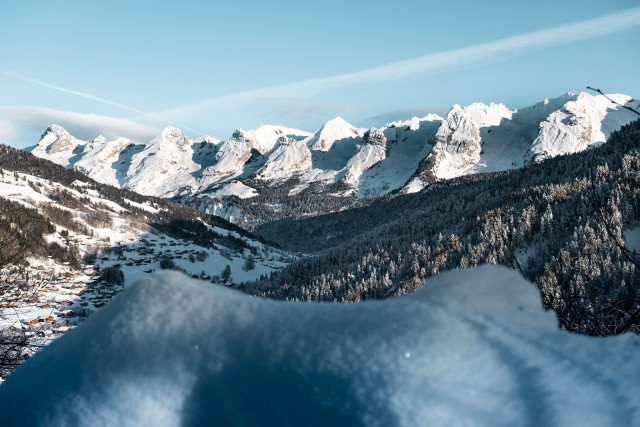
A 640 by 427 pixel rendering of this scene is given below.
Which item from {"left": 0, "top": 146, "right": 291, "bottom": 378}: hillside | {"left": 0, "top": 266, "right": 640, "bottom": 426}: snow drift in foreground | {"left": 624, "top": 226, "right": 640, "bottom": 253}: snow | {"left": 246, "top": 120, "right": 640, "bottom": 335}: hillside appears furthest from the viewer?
{"left": 624, "top": 226, "right": 640, "bottom": 253}: snow

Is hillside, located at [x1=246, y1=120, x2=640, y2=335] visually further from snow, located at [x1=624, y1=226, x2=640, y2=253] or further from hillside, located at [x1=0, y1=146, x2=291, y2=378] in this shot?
hillside, located at [x1=0, y1=146, x2=291, y2=378]

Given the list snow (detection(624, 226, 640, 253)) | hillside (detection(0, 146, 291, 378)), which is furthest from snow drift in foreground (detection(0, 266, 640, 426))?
snow (detection(624, 226, 640, 253))

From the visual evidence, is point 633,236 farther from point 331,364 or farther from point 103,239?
point 103,239

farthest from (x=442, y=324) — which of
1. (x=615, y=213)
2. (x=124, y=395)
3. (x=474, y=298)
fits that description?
(x=615, y=213)

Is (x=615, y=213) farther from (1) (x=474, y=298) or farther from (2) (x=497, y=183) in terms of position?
(1) (x=474, y=298)

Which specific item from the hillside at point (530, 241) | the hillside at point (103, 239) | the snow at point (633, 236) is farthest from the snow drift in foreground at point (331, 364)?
the snow at point (633, 236)

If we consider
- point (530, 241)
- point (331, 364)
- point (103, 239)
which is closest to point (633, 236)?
point (530, 241)

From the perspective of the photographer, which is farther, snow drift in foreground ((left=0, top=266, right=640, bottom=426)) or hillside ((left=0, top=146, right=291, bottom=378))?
hillside ((left=0, top=146, right=291, bottom=378))

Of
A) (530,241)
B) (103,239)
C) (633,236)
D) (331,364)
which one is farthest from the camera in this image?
(103,239)
